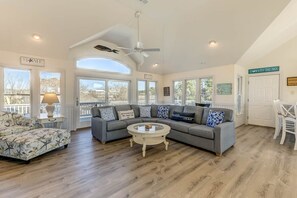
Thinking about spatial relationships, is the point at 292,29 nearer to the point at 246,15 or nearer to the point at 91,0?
the point at 246,15

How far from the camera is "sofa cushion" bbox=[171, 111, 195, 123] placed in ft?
13.5

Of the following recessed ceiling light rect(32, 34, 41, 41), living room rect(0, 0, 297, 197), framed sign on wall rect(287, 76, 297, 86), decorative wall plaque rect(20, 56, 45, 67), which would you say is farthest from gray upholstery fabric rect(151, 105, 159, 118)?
framed sign on wall rect(287, 76, 297, 86)

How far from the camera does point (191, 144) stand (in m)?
3.54

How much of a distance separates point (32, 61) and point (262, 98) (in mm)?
7947

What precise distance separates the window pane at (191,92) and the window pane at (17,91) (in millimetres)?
5964

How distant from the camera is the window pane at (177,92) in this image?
724 cm

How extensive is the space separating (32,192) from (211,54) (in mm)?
5692

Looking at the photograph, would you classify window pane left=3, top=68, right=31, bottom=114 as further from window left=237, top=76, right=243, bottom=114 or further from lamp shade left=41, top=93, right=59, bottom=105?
window left=237, top=76, right=243, bottom=114

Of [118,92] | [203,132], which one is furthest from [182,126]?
[118,92]

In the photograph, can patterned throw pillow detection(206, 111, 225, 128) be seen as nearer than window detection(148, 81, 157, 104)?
Yes

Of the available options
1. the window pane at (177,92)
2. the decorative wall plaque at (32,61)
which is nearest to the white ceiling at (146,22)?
the decorative wall plaque at (32,61)

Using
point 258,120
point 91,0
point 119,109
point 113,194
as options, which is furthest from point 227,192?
point 258,120

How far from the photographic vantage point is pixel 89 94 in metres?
5.54

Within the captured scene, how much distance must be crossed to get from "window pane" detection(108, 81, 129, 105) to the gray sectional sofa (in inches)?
58.6
